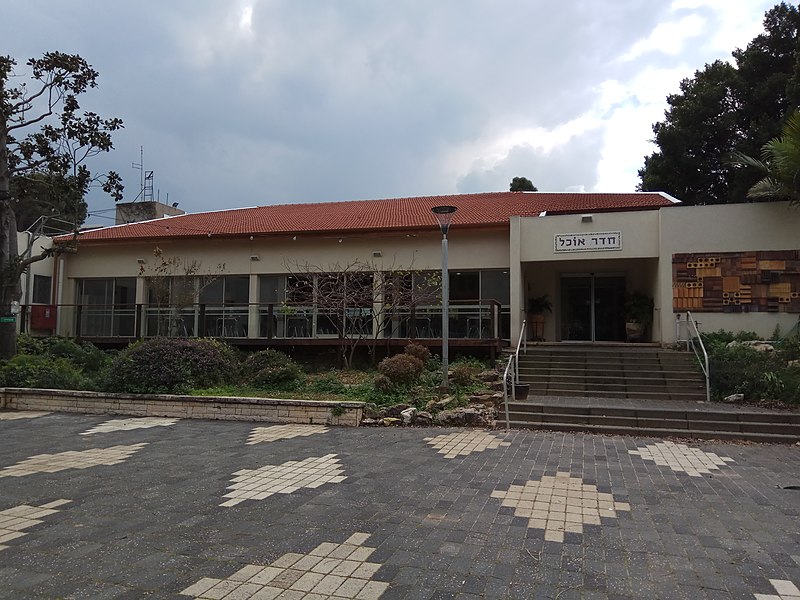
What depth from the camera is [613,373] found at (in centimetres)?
1192

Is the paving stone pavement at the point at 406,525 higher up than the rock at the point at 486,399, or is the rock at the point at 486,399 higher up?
the rock at the point at 486,399

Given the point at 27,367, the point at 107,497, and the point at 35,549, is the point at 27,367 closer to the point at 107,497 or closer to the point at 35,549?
the point at 107,497

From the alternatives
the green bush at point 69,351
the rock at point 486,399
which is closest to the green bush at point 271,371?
the rock at point 486,399

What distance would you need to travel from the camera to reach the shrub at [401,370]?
10359mm

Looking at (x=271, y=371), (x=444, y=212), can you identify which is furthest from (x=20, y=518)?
(x=444, y=212)

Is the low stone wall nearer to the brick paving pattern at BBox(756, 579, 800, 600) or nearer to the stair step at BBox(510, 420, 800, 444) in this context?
the stair step at BBox(510, 420, 800, 444)

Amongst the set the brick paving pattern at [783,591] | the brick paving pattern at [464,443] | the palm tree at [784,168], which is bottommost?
the brick paving pattern at [464,443]

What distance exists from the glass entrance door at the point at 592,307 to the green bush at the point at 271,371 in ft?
29.8

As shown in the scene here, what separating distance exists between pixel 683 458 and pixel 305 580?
215 inches

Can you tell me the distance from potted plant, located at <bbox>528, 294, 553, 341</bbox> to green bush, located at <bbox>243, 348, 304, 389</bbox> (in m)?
7.79

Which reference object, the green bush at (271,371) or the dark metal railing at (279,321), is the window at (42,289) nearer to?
the dark metal railing at (279,321)

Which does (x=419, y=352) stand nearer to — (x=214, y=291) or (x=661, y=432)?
(x=661, y=432)

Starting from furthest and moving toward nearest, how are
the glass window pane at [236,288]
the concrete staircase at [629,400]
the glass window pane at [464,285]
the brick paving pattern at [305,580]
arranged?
1. the glass window pane at [236,288]
2. the glass window pane at [464,285]
3. the concrete staircase at [629,400]
4. the brick paving pattern at [305,580]

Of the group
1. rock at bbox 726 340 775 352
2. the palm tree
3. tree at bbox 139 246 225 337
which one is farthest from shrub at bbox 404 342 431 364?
the palm tree
